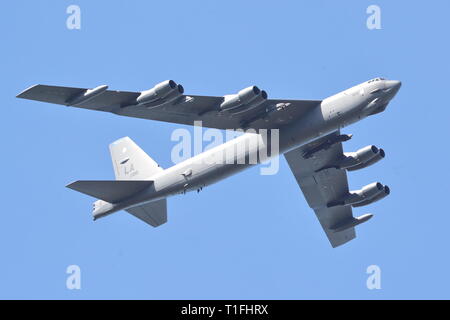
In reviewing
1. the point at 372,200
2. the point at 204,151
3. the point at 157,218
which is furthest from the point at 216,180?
the point at 372,200

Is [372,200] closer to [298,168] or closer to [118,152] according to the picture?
[298,168]

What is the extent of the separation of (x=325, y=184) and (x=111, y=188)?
1276 centimetres

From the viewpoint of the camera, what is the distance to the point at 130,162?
189 ft

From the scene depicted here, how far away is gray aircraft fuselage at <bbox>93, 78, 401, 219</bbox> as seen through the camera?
49375mm

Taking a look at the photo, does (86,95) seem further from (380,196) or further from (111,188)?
(380,196)

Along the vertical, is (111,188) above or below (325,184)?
below

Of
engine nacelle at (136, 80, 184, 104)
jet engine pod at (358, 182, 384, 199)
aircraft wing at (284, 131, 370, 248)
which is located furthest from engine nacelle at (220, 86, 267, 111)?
jet engine pod at (358, 182, 384, 199)

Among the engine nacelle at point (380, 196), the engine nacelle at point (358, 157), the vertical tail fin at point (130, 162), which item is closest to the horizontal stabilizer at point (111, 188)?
the vertical tail fin at point (130, 162)

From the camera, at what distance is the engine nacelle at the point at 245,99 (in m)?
48.6

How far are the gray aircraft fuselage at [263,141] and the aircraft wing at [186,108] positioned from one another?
2.31ft

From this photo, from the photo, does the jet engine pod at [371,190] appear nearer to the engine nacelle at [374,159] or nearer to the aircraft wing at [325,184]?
the aircraft wing at [325,184]

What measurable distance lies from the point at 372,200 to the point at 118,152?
14.9 meters

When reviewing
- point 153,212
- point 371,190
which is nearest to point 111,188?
point 153,212

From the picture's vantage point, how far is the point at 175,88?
47656 millimetres
